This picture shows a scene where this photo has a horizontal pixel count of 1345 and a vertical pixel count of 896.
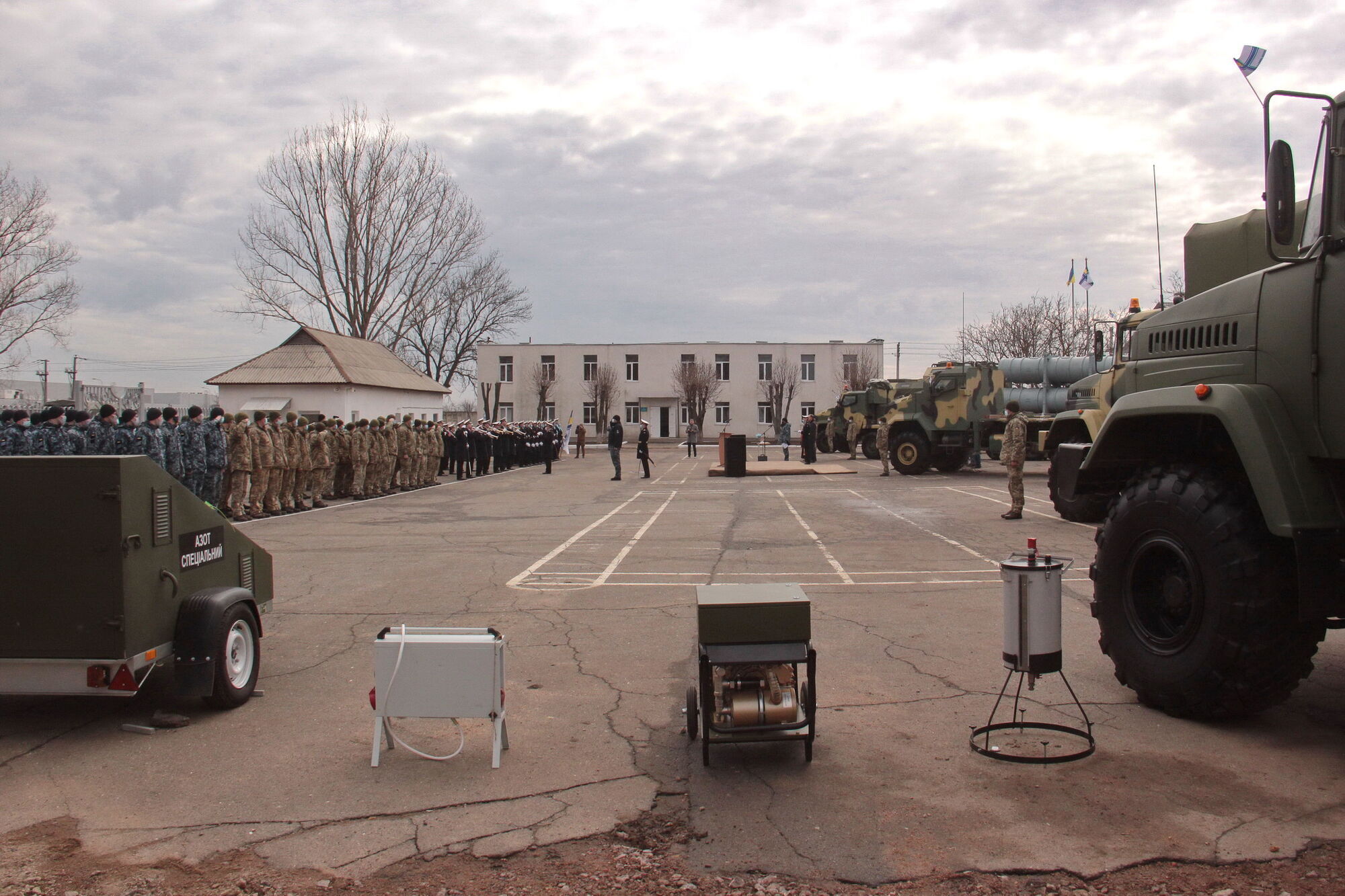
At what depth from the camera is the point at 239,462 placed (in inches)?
703

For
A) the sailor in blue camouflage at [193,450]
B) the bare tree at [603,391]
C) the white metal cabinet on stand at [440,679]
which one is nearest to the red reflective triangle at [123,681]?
the white metal cabinet on stand at [440,679]

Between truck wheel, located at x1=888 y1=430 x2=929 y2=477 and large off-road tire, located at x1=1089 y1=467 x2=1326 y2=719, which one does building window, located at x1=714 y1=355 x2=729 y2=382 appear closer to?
truck wheel, located at x1=888 y1=430 x2=929 y2=477

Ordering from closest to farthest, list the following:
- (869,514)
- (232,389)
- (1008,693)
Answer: (1008,693)
(869,514)
(232,389)

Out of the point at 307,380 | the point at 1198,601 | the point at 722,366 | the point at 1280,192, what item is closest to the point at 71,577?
the point at 1198,601

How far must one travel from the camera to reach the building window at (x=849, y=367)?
8212cm

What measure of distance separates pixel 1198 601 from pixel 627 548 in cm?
893

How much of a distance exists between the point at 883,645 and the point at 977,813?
3.14 m

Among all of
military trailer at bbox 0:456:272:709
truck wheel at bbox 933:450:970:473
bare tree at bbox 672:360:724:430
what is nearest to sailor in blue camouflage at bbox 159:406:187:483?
military trailer at bbox 0:456:272:709

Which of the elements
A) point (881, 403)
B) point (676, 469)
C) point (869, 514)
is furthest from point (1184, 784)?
point (881, 403)

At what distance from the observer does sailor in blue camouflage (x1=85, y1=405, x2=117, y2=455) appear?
1508 cm

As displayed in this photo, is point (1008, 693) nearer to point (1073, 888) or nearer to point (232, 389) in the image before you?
point (1073, 888)

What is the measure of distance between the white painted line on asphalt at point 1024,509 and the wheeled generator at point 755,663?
12.0m

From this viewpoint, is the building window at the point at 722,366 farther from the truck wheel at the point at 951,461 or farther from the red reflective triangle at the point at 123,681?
the red reflective triangle at the point at 123,681

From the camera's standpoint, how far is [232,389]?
134 ft
